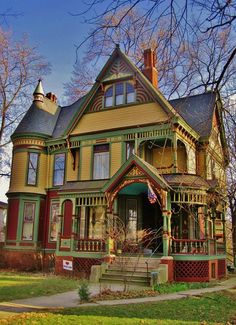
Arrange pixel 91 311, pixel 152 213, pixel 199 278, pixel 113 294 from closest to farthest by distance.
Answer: pixel 91 311 < pixel 113 294 < pixel 199 278 < pixel 152 213

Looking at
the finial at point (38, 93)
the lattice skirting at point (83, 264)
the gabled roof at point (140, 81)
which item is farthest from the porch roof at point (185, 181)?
the finial at point (38, 93)

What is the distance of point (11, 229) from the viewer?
71.0 feet

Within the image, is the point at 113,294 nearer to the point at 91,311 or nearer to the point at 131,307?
the point at 131,307

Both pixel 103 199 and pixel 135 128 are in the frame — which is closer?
pixel 103 199

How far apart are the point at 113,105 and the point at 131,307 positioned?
13.6 m

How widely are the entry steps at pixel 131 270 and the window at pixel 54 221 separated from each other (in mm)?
6751

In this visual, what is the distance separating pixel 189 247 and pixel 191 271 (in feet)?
3.77

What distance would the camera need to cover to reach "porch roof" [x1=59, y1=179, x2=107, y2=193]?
18.4 m

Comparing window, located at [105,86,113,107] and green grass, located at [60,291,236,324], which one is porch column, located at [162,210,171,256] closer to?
green grass, located at [60,291,236,324]

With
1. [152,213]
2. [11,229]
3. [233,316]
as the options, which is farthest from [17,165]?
[233,316]

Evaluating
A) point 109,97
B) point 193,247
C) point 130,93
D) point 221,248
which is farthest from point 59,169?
point 221,248

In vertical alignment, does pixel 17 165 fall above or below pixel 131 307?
above

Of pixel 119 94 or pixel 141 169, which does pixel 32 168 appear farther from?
pixel 141 169

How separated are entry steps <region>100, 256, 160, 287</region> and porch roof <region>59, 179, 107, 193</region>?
398cm
